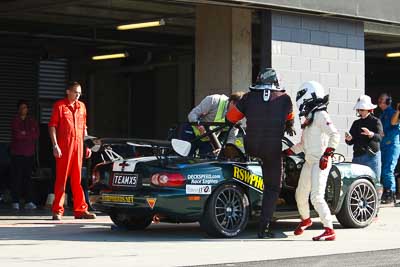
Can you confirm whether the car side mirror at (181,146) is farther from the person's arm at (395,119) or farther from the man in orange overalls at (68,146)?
the person's arm at (395,119)

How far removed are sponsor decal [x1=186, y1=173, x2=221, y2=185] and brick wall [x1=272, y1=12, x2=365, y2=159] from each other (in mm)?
4350

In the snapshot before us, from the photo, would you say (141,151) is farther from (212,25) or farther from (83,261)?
(83,261)

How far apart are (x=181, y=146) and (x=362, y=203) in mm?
2742

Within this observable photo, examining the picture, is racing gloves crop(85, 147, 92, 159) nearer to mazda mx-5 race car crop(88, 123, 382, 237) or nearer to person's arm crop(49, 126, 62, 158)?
person's arm crop(49, 126, 62, 158)

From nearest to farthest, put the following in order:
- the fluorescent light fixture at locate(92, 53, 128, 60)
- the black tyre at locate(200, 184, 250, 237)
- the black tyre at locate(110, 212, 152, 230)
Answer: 1. the black tyre at locate(200, 184, 250, 237)
2. the black tyre at locate(110, 212, 152, 230)
3. the fluorescent light fixture at locate(92, 53, 128, 60)

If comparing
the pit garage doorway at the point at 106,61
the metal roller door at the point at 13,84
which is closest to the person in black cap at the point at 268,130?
the pit garage doorway at the point at 106,61

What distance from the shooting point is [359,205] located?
12.1 metres

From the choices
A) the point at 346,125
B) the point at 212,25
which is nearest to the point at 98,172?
the point at 212,25

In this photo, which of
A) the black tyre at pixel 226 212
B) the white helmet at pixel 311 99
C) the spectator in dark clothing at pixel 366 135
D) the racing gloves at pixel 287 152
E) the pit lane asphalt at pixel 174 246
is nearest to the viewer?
the pit lane asphalt at pixel 174 246

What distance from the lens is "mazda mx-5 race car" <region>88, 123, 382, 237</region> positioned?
1058 centimetres

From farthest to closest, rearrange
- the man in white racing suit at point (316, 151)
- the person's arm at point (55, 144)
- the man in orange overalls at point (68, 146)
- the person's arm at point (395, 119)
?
1. the person's arm at point (395, 119)
2. the man in orange overalls at point (68, 146)
3. the person's arm at point (55, 144)
4. the man in white racing suit at point (316, 151)

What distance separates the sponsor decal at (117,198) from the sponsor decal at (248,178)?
1300mm

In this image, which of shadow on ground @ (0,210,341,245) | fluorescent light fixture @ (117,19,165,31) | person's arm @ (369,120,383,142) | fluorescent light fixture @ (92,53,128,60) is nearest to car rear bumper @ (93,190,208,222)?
shadow on ground @ (0,210,341,245)

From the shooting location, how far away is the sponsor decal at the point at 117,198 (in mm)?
10742
